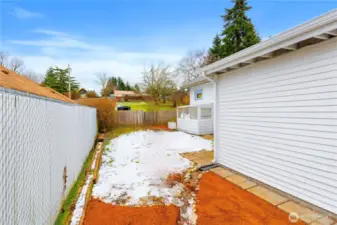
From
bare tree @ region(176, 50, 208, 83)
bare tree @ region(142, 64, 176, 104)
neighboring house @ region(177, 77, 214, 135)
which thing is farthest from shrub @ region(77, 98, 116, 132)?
bare tree @ region(176, 50, 208, 83)

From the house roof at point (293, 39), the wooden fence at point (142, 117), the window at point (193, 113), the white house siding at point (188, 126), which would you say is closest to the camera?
the house roof at point (293, 39)

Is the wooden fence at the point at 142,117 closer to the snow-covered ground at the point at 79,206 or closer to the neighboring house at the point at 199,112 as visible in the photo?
the neighboring house at the point at 199,112

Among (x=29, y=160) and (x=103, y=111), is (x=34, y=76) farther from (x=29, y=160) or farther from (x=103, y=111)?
(x=29, y=160)

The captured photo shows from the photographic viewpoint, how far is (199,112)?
11.1m

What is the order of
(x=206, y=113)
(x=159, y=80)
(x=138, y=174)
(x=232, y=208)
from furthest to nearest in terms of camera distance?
1. (x=159, y=80)
2. (x=206, y=113)
3. (x=138, y=174)
4. (x=232, y=208)

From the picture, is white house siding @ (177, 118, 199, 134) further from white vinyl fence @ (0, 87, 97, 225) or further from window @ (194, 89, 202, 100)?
white vinyl fence @ (0, 87, 97, 225)

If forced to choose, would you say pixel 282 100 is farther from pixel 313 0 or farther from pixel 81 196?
pixel 313 0

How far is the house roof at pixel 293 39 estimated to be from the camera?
2.50 m

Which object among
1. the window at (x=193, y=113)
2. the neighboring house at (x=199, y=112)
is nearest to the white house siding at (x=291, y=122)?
the neighboring house at (x=199, y=112)

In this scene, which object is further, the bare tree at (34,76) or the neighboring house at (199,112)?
the bare tree at (34,76)

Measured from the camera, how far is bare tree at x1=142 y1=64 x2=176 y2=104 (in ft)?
76.9

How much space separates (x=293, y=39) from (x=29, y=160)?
409 centimetres

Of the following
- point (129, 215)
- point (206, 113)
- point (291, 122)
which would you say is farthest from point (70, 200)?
point (206, 113)

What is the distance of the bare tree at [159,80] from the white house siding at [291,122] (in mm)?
18914
